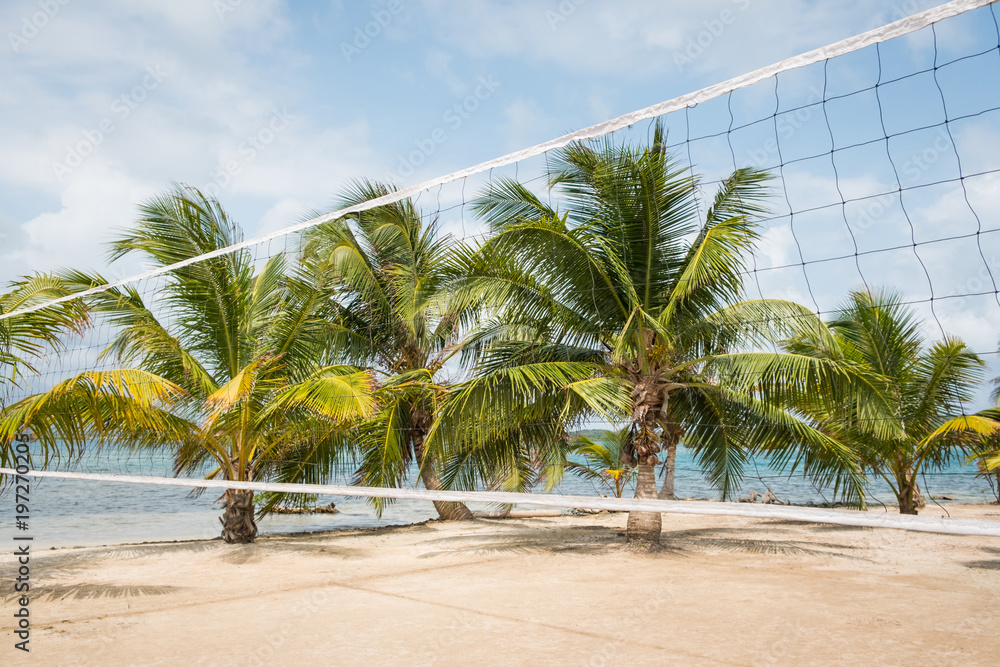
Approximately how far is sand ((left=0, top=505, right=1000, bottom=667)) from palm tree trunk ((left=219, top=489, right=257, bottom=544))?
0.21 metres

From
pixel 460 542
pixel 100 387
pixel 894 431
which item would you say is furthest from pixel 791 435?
pixel 100 387

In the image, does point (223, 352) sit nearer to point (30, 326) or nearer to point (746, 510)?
point (30, 326)

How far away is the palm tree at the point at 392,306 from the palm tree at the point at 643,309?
2.18 meters

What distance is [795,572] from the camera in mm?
5496

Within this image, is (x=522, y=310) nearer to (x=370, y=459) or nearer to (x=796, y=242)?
(x=370, y=459)

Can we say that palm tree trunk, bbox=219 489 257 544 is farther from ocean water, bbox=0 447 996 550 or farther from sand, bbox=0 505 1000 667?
ocean water, bbox=0 447 996 550

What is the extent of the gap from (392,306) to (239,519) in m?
3.59

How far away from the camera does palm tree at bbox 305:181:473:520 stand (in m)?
9.46

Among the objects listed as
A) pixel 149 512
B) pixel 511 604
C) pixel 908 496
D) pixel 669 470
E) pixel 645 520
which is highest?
pixel 669 470

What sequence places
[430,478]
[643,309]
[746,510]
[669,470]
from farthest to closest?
[430,478], [669,470], [643,309], [746,510]

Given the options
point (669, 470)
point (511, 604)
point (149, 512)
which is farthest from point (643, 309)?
point (149, 512)

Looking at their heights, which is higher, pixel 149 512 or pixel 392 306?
pixel 392 306

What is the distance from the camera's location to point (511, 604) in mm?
4195

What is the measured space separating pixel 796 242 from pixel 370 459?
18.0 ft
